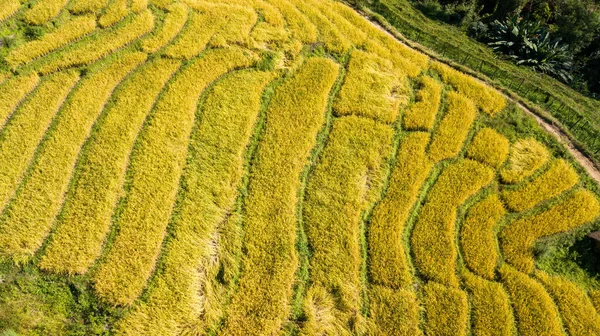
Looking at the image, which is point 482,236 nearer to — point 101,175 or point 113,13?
point 101,175

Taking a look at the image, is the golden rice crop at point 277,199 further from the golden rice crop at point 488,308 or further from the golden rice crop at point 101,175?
the golden rice crop at point 488,308

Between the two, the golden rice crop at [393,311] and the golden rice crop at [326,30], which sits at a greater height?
the golden rice crop at [326,30]

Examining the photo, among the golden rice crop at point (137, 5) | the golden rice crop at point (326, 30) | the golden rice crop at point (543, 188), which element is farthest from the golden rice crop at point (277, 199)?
the golden rice crop at point (137, 5)

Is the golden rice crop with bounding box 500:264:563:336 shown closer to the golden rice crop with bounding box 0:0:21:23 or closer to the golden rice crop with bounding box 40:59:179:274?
the golden rice crop with bounding box 40:59:179:274

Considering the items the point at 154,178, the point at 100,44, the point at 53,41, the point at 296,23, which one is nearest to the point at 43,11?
the point at 53,41

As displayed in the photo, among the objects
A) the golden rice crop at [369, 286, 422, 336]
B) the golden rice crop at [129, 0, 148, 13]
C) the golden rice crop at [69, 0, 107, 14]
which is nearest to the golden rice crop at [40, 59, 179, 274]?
the golden rice crop at [129, 0, 148, 13]

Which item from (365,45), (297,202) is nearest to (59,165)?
(297,202)

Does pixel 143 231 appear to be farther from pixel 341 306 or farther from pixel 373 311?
pixel 373 311
